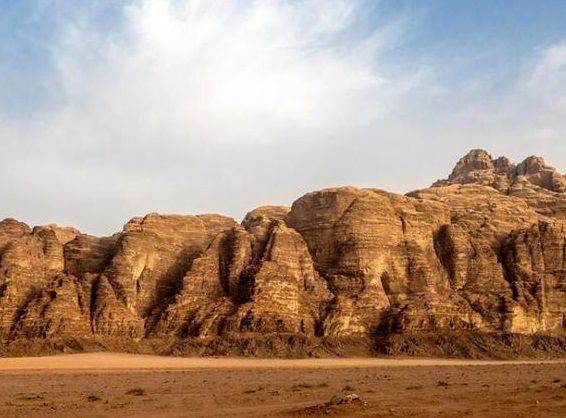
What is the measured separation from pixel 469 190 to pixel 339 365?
56814mm

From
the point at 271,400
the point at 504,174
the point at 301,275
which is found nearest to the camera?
the point at 271,400

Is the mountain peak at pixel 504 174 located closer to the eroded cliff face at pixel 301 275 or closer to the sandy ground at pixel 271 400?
the eroded cliff face at pixel 301 275

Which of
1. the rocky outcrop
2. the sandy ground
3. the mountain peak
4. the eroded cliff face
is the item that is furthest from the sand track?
the mountain peak

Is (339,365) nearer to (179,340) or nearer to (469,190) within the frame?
(179,340)

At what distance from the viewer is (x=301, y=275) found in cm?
8288

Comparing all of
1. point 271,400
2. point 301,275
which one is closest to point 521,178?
point 301,275

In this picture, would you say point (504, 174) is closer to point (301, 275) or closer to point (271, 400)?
point (301, 275)

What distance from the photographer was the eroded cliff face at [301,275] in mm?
75562

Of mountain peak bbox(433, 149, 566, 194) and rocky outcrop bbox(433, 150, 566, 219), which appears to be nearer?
rocky outcrop bbox(433, 150, 566, 219)

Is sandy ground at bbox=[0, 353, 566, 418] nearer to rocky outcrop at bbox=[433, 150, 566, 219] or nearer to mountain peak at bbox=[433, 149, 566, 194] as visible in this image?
rocky outcrop at bbox=[433, 150, 566, 219]

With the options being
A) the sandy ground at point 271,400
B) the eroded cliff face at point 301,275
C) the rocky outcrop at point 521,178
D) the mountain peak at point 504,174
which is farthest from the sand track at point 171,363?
the mountain peak at point 504,174

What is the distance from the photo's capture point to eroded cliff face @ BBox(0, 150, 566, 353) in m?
75.6

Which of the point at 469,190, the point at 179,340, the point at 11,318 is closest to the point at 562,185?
the point at 469,190

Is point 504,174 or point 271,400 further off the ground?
point 504,174
